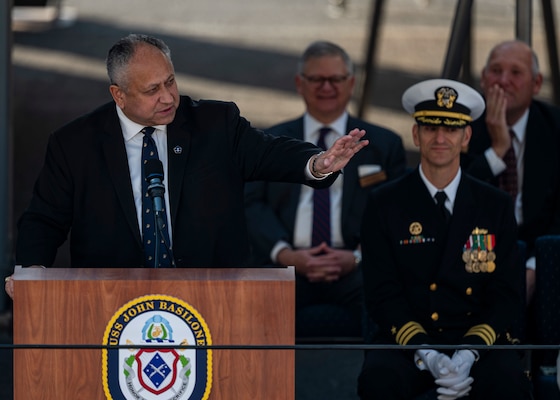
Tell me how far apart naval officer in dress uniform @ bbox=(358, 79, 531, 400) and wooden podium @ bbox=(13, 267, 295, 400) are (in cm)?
115

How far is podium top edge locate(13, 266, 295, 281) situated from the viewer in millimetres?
3180

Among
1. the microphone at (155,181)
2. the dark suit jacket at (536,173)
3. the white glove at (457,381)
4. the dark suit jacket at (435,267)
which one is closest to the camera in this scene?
the microphone at (155,181)

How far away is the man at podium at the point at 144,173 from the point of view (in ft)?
12.3

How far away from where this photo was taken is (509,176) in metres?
5.32

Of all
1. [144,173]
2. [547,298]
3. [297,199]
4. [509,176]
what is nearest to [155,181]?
[144,173]

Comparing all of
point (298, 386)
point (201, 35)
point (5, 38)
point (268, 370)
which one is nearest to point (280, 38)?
point (201, 35)

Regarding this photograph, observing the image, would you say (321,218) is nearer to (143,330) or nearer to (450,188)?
(450,188)

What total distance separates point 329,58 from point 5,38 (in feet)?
5.39

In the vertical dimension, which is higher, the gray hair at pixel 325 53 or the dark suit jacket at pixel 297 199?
the gray hair at pixel 325 53

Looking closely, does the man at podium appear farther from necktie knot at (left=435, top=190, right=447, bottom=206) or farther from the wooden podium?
A: necktie knot at (left=435, top=190, right=447, bottom=206)

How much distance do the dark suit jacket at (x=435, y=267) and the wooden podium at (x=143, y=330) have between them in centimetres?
124

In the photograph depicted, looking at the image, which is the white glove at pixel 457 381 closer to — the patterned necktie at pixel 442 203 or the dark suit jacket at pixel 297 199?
the patterned necktie at pixel 442 203

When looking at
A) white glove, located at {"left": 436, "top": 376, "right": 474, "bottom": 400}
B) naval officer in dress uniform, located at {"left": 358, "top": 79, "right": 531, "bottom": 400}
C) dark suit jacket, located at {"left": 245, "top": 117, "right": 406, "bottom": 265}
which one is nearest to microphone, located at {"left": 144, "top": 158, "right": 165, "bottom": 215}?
naval officer in dress uniform, located at {"left": 358, "top": 79, "right": 531, "bottom": 400}

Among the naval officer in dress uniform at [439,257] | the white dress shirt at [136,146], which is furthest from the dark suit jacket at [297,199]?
the white dress shirt at [136,146]
